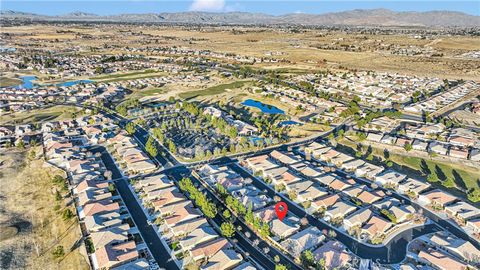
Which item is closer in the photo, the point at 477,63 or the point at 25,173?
the point at 25,173

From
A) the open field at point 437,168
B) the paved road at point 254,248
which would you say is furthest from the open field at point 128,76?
the open field at point 437,168

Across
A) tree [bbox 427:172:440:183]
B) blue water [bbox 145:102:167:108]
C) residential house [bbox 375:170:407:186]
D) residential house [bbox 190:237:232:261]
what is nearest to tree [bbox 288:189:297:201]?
residential house [bbox 190:237:232:261]

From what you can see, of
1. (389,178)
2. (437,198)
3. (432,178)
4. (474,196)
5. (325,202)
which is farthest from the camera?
(389,178)

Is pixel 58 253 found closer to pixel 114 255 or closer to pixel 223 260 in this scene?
pixel 114 255

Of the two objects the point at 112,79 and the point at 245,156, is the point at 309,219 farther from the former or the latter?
the point at 112,79

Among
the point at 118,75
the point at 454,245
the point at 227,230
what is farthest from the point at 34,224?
the point at 118,75

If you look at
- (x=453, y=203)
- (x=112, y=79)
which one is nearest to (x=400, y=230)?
(x=453, y=203)

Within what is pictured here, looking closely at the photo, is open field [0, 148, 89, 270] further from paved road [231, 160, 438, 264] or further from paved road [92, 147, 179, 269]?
paved road [231, 160, 438, 264]
